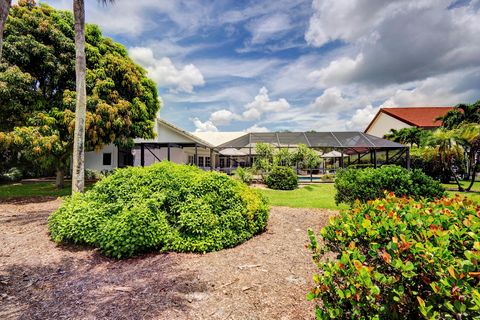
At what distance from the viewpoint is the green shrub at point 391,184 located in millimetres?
5973

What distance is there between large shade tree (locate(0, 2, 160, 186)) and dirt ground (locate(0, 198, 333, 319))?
720 centimetres

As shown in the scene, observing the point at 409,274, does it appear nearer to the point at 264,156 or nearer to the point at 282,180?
the point at 282,180

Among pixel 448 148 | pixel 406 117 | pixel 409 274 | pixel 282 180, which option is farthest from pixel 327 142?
pixel 406 117

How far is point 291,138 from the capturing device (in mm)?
24109

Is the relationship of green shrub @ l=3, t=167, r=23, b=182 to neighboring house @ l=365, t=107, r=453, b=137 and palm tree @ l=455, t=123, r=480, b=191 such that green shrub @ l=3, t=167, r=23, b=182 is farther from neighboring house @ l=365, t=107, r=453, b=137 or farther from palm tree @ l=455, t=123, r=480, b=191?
neighboring house @ l=365, t=107, r=453, b=137

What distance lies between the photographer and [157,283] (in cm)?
358

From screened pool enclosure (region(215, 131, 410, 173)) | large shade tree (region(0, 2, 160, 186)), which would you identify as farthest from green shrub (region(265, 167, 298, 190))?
large shade tree (region(0, 2, 160, 186))

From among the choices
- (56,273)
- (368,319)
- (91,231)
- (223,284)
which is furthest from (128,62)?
(368,319)

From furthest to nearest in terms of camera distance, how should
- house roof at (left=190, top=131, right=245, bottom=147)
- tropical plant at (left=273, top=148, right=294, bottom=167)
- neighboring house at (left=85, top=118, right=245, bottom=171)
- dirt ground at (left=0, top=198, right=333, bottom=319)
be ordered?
house roof at (left=190, top=131, right=245, bottom=147) → neighboring house at (left=85, top=118, right=245, bottom=171) → tropical plant at (left=273, top=148, right=294, bottom=167) → dirt ground at (left=0, top=198, right=333, bottom=319)

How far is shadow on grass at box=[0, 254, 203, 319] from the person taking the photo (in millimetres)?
2922

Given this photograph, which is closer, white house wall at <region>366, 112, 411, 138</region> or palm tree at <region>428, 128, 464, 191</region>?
palm tree at <region>428, 128, 464, 191</region>

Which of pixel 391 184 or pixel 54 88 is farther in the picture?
pixel 54 88

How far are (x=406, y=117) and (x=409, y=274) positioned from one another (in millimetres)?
48700

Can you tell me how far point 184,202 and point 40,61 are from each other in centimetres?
1198
